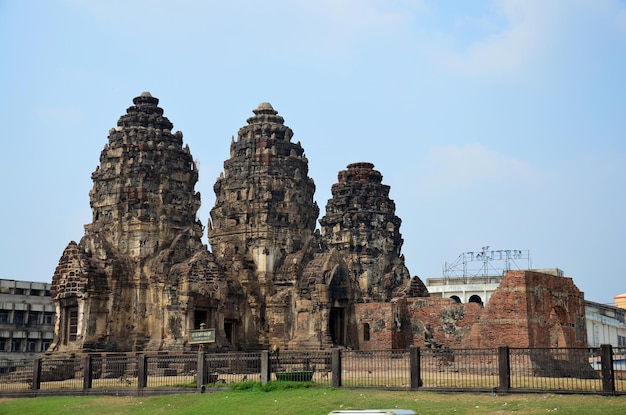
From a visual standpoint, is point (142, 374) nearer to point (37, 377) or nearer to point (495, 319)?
point (37, 377)

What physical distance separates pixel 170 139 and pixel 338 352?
23043 mm

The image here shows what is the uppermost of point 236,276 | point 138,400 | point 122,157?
point 122,157

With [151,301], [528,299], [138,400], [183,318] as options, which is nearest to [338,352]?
[138,400]

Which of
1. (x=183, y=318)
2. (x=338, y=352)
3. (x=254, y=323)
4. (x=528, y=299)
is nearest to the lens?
(x=338, y=352)

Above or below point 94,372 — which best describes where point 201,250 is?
above

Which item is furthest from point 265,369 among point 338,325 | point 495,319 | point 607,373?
point 338,325

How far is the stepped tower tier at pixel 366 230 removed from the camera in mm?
55781

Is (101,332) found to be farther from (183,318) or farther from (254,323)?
(254,323)

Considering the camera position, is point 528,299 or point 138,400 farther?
point 528,299

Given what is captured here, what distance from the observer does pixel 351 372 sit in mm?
28062

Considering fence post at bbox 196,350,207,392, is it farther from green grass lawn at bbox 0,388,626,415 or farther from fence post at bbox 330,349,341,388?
fence post at bbox 330,349,341,388

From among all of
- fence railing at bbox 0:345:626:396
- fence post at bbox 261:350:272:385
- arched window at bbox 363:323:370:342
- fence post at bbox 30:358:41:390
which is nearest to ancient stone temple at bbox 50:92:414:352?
arched window at bbox 363:323:370:342

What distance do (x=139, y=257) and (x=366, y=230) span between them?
19068 mm

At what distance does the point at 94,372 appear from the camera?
34562 mm
